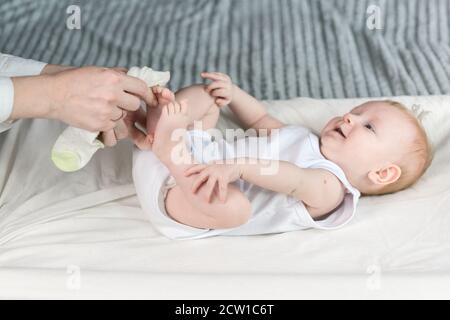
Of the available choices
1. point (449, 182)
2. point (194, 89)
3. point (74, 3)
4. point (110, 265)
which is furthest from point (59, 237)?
point (74, 3)

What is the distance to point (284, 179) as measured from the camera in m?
1.41

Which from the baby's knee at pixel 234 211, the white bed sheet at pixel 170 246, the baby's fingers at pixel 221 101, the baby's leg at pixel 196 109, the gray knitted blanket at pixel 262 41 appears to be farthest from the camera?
the gray knitted blanket at pixel 262 41

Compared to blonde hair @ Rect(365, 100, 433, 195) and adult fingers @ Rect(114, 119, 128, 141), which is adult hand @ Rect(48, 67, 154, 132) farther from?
blonde hair @ Rect(365, 100, 433, 195)

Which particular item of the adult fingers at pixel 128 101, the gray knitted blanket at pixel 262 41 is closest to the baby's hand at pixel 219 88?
the adult fingers at pixel 128 101

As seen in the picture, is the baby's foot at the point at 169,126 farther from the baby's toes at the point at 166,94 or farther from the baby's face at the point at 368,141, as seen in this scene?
the baby's face at the point at 368,141

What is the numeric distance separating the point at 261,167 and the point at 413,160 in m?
0.30

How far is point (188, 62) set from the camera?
221 cm

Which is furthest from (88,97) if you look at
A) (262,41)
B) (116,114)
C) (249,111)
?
(262,41)

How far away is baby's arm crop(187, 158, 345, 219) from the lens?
1353 mm

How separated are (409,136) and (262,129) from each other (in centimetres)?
30

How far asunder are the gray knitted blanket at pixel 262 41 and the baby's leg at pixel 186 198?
0.74 metres

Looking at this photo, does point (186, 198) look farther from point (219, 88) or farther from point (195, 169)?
point (219, 88)

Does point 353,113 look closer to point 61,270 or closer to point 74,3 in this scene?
point 61,270

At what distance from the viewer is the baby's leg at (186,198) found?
138 centimetres
